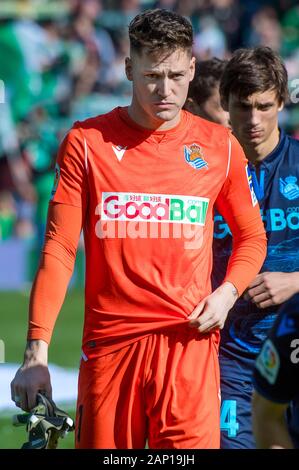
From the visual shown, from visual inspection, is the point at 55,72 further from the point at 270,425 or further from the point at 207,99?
the point at 270,425

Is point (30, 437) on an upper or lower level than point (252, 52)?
lower

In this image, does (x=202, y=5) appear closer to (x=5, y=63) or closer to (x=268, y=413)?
(x=5, y=63)

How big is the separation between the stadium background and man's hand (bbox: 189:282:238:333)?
11.8 m

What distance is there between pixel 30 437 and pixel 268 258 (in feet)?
5.46

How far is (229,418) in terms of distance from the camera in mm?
5062

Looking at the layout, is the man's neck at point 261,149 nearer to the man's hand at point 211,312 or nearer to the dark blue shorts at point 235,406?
the dark blue shorts at point 235,406

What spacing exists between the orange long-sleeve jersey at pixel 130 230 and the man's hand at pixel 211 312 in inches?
1.8

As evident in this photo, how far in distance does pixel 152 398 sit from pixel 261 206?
1.30 m

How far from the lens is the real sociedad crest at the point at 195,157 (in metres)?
4.39

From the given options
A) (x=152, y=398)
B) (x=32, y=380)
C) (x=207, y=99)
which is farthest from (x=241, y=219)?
(x=207, y=99)

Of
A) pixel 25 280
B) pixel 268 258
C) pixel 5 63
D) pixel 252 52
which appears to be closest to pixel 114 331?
pixel 268 258

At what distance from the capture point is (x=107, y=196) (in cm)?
430

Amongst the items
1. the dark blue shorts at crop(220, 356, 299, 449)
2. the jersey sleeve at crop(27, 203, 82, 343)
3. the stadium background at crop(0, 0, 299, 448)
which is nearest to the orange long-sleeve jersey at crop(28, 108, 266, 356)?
the jersey sleeve at crop(27, 203, 82, 343)

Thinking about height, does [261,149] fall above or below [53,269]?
above
